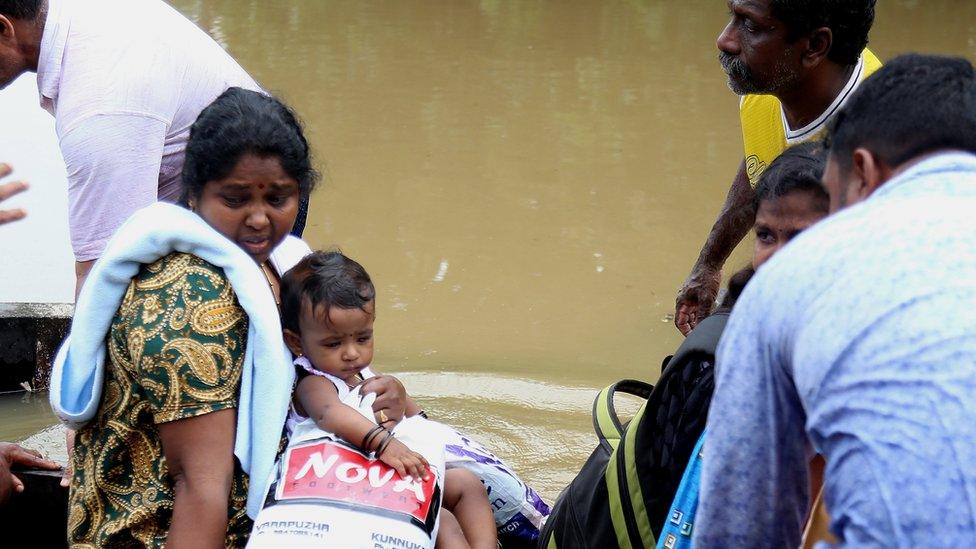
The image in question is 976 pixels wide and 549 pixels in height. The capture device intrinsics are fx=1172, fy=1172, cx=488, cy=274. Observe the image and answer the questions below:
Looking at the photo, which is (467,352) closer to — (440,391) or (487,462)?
(440,391)

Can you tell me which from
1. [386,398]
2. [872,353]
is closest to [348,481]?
[386,398]

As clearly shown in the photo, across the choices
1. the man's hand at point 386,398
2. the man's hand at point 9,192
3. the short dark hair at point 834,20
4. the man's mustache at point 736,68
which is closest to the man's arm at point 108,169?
the man's hand at point 9,192

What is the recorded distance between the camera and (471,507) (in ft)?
8.98

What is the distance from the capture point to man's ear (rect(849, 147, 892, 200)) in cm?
153

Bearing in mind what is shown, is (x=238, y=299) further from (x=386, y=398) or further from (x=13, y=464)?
(x=13, y=464)

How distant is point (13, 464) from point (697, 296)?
6.83 ft

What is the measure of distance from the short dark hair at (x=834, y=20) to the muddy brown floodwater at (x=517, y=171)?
67.1 inches

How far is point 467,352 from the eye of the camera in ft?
16.7

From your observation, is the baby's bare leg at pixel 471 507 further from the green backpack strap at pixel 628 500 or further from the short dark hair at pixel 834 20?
the short dark hair at pixel 834 20

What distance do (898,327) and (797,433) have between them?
0.80 ft

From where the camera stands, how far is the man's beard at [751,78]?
3.26m

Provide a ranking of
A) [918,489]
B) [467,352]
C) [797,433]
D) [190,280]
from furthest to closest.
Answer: [467,352] < [190,280] < [797,433] < [918,489]

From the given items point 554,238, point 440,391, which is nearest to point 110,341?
point 440,391

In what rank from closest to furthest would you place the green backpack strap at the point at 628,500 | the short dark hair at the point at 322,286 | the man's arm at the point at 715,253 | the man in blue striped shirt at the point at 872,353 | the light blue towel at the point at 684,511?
the man in blue striped shirt at the point at 872,353
the light blue towel at the point at 684,511
the green backpack strap at the point at 628,500
the short dark hair at the point at 322,286
the man's arm at the point at 715,253
